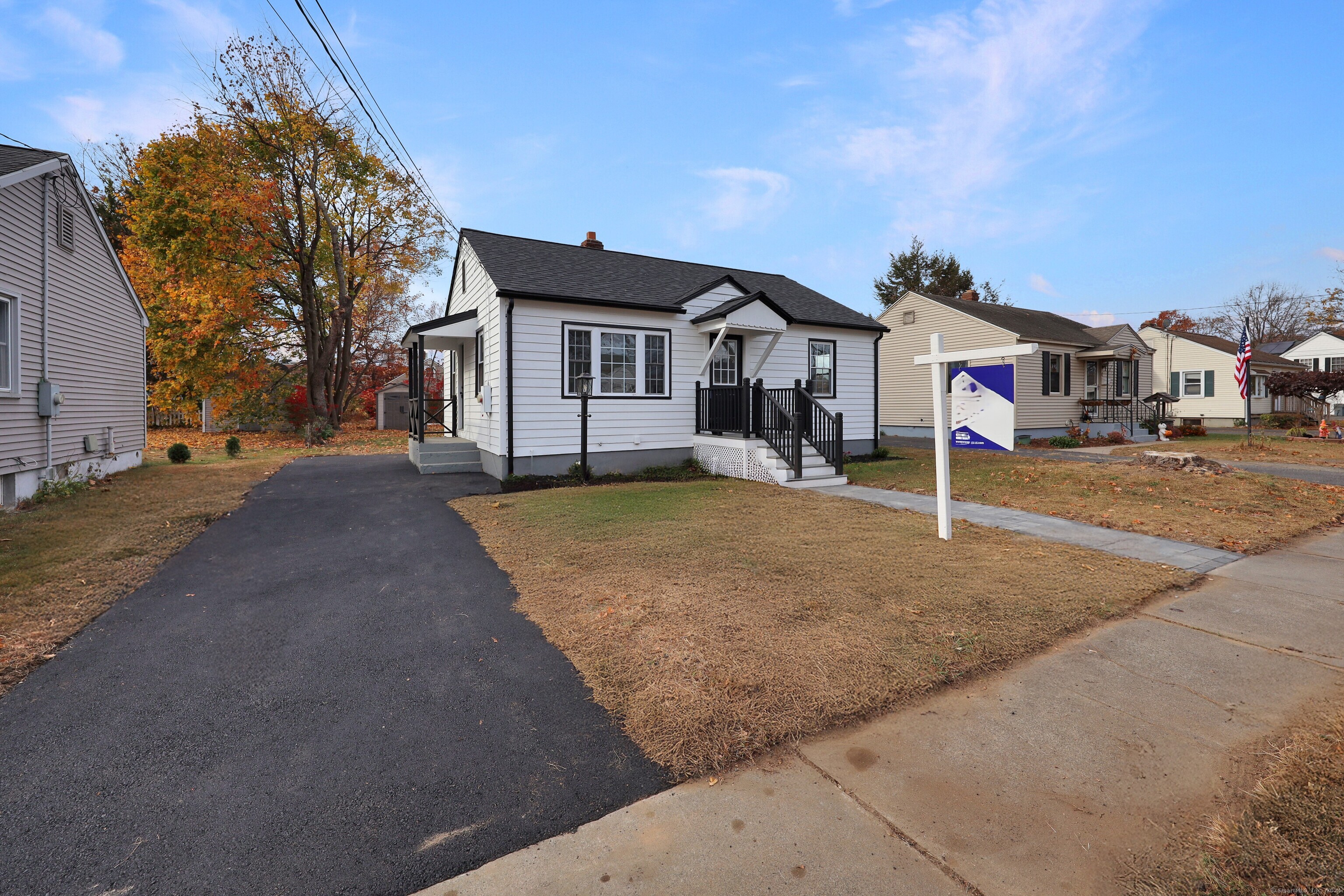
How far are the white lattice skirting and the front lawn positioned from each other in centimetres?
1126

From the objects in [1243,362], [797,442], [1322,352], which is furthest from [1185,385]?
[797,442]

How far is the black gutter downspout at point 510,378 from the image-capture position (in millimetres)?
9930

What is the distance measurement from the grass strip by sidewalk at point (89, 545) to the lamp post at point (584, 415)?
498 centimetres

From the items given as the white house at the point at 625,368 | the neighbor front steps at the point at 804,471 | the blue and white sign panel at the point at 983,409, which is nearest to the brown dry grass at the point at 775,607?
the blue and white sign panel at the point at 983,409

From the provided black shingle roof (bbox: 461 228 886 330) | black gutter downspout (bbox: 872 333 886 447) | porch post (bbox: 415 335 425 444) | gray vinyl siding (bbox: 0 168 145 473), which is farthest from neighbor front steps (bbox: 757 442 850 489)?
gray vinyl siding (bbox: 0 168 145 473)

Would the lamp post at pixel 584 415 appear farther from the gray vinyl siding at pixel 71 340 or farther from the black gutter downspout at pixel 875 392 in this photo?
the black gutter downspout at pixel 875 392

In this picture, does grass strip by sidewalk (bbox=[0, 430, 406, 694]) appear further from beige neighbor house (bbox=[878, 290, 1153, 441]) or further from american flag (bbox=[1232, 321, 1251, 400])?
american flag (bbox=[1232, 321, 1251, 400])

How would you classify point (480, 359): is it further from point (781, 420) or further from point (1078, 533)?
point (1078, 533)

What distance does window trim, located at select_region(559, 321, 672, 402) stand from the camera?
1055 centimetres

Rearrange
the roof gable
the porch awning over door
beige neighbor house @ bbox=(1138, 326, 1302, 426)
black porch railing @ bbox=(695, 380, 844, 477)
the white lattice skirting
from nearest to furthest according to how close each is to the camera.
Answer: black porch railing @ bbox=(695, 380, 844, 477) < the white lattice skirting < the porch awning over door < the roof gable < beige neighbor house @ bbox=(1138, 326, 1302, 426)

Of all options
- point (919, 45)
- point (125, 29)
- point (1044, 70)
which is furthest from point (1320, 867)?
point (125, 29)

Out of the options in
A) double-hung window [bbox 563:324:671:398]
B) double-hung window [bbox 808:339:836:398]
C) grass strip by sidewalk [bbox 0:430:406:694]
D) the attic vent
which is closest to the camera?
grass strip by sidewalk [bbox 0:430:406:694]

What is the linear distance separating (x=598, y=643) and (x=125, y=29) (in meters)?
12.4

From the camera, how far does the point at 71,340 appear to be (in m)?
9.41
